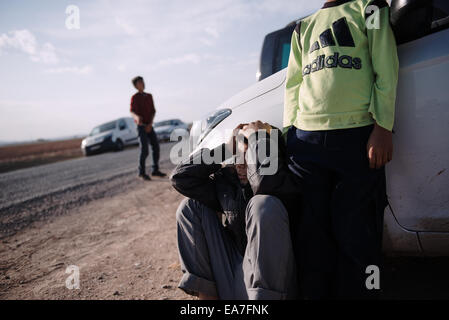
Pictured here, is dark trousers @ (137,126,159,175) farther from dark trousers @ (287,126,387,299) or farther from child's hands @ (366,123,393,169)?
child's hands @ (366,123,393,169)

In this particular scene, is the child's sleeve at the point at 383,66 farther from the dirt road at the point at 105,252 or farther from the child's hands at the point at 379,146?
the dirt road at the point at 105,252

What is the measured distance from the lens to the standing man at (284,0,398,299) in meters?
1.45

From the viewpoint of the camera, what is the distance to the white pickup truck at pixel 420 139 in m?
1.51

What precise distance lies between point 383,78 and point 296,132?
1.59 feet

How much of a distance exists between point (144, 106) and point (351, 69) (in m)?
4.72

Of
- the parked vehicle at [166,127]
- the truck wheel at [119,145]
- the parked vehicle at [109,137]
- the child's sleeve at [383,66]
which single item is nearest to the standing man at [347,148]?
the child's sleeve at [383,66]

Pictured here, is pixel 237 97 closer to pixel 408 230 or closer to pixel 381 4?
pixel 381 4

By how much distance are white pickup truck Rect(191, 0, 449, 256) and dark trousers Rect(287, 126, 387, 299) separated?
16 centimetres

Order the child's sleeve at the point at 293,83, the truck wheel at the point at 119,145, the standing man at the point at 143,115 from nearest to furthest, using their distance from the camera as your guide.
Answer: the child's sleeve at the point at 293,83 < the standing man at the point at 143,115 < the truck wheel at the point at 119,145

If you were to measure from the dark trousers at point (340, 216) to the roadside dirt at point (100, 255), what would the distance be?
984 mm

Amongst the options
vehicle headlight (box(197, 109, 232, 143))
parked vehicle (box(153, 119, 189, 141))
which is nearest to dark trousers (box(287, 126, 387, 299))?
vehicle headlight (box(197, 109, 232, 143))

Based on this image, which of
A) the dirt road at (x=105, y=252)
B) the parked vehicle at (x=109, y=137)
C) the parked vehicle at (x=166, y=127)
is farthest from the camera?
the parked vehicle at (x=166, y=127)
